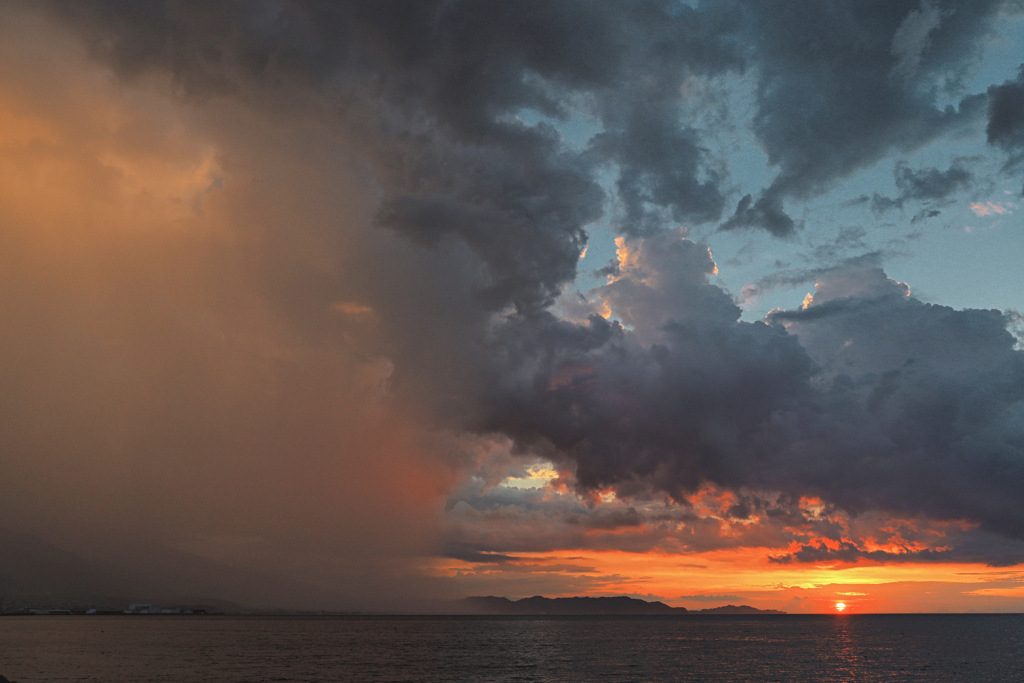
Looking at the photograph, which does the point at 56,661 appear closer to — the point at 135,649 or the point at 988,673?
the point at 135,649

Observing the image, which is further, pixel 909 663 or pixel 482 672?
pixel 909 663

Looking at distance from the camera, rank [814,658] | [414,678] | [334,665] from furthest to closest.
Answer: [814,658]
[334,665]
[414,678]

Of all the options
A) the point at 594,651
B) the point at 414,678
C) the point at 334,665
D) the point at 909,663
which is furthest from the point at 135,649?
the point at 909,663

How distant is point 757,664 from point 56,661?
511 ft

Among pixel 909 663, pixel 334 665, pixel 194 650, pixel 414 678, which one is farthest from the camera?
pixel 194 650

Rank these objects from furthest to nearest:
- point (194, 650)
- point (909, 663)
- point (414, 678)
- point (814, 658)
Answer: point (194, 650)
point (814, 658)
point (909, 663)
point (414, 678)

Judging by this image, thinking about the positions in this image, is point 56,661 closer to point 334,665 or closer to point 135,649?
point 135,649

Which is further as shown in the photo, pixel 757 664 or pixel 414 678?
pixel 757 664

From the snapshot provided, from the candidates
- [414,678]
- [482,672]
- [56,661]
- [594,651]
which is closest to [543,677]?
[482,672]

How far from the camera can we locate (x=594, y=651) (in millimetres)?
182625

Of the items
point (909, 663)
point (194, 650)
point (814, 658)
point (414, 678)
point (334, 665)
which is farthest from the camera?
point (194, 650)

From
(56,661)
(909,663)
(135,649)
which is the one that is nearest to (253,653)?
(135,649)

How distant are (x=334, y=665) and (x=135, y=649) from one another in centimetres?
8072

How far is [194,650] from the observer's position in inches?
6998
